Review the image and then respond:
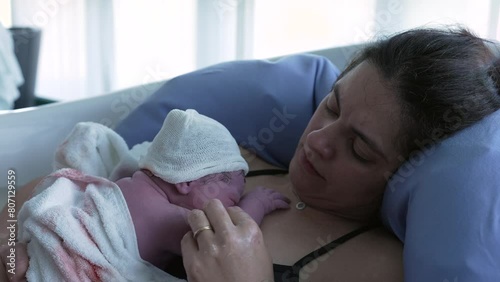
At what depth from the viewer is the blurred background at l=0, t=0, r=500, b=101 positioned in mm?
2270

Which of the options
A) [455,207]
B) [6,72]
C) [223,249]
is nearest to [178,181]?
[223,249]

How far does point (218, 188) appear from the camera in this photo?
1.14 m

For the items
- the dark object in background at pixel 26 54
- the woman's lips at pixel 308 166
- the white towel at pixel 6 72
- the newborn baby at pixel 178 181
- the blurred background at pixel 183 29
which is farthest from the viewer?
the dark object in background at pixel 26 54

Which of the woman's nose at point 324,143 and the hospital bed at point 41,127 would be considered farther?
the hospital bed at point 41,127

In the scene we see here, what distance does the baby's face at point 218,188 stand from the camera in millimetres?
1122

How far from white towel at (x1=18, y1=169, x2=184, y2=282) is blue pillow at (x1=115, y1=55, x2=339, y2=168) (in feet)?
1.35

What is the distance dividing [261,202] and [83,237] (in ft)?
1.04

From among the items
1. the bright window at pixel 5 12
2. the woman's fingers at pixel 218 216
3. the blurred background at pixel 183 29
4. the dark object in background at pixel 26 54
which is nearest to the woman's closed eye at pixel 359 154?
the woman's fingers at pixel 218 216

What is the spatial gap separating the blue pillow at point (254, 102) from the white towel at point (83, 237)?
0.41 meters

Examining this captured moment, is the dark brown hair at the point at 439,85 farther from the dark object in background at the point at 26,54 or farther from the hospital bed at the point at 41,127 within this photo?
Result: the dark object in background at the point at 26,54

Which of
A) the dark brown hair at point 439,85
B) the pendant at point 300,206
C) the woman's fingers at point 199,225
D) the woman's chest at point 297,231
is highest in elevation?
the dark brown hair at point 439,85

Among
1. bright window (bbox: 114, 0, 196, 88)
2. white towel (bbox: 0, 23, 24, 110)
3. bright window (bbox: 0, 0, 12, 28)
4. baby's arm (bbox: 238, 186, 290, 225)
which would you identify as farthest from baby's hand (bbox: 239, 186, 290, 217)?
bright window (bbox: 0, 0, 12, 28)

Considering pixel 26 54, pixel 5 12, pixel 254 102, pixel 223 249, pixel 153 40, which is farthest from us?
pixel 5 12

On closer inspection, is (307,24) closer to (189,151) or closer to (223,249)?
(189,151)
